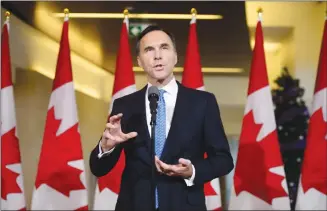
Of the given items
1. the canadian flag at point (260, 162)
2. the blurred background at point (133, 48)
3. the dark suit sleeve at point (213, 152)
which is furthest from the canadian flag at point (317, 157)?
the dark suit sleeve at point (213, 152)

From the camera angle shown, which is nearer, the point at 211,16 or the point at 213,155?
the point at 213,155

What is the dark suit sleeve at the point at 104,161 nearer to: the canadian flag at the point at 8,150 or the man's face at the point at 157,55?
the man's face at the point at 157,55

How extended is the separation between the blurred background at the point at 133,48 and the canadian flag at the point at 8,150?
892mm

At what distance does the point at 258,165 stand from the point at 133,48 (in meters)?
1.51

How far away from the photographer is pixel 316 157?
3.45 meters

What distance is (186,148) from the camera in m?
1.84

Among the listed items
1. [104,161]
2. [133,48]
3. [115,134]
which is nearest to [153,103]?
[115,134]

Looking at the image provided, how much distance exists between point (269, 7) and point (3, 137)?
2.36 m

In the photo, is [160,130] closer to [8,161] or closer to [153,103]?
[153,103]

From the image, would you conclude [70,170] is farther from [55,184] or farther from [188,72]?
[188,72]

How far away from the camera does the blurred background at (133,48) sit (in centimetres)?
450

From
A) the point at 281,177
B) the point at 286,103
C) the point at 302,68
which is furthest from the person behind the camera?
the point at 302,68

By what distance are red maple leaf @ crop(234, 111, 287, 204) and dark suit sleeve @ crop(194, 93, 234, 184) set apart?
165cm

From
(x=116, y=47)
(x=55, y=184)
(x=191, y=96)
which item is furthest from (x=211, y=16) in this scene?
(x=191, y=96)
